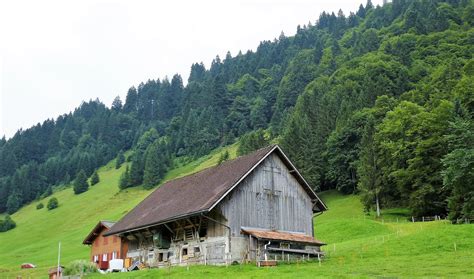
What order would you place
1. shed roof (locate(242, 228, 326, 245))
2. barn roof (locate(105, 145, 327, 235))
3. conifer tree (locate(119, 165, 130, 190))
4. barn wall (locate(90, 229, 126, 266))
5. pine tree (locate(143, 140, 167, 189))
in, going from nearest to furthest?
shed roof (locate(242, 228, 326, 245)) → barn roof (locate(105, 145, 327, 235)) → barn wall (locate(90, 229, 126, 266)) → pine tree (locate(143, 140, 167, 189)) → conifer tree (locate(119, 165, 130, 190))

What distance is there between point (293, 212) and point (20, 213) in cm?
13953

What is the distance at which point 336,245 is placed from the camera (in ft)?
188

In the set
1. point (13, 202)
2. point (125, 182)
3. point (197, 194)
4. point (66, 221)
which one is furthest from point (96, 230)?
point (13, 202)

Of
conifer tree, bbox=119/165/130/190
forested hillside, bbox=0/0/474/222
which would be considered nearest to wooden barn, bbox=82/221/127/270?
forested hillside, bbox=0/0/474/222

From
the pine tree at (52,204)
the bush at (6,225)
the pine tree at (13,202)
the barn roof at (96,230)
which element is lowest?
the barn roof at (96,230)

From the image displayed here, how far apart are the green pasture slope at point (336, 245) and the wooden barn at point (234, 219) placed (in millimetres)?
3074

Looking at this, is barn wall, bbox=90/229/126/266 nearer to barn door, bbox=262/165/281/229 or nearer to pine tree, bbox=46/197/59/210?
barn door, bbox=262/165/281/229

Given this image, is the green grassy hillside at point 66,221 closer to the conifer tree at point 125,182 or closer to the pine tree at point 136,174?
the conifer tree at point 125,182

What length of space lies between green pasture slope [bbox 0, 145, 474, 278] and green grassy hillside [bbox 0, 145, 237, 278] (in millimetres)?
271

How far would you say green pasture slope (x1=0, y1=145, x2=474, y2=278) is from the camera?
37.1m

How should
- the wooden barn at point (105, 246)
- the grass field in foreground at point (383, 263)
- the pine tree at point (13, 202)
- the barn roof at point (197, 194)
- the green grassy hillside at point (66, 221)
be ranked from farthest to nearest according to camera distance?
the pine tree at point (13, 202) → the green grassy hillside at point (66, 221) → the wooden barn at point (105, 246) → the barn roof at point (197, 194) → the grass field in foreground at point (383, 263)

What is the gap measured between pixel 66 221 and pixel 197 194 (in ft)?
308

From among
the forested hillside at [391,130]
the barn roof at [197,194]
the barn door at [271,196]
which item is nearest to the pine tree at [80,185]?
the forested hillside at [391,130]

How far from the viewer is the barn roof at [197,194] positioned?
4669 cm
